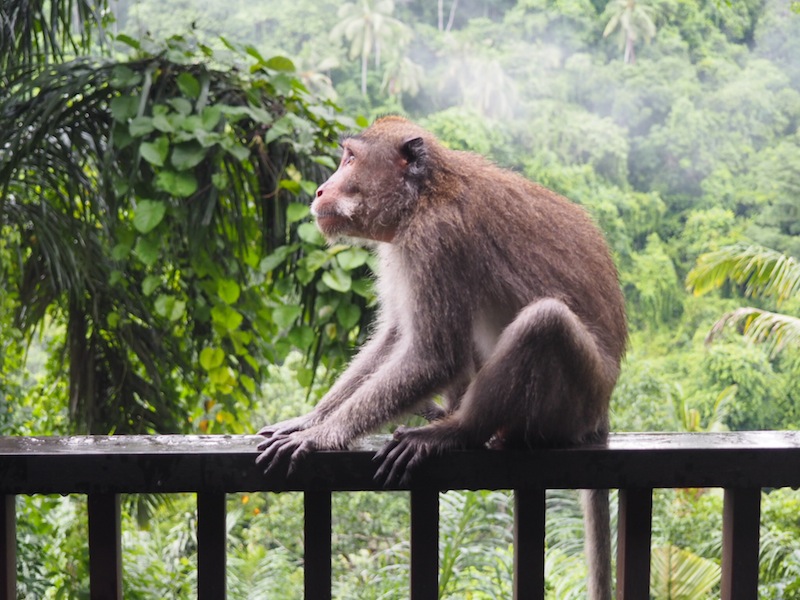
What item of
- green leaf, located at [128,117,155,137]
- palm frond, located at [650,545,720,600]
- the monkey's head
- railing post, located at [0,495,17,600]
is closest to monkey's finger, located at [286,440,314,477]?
railing post, located at [0,495,17,600]

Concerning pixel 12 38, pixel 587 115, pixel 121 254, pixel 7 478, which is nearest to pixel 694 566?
pixel 121 254

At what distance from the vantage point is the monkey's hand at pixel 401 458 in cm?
155

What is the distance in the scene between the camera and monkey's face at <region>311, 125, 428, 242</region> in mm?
2508

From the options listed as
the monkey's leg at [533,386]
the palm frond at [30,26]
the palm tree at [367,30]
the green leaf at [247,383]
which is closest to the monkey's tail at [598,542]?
the monkey's leg at [533,386]

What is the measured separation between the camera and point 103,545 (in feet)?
4.85

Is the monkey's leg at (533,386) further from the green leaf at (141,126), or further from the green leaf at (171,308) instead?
the green leaf at (171,308)

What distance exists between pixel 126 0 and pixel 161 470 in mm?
21775

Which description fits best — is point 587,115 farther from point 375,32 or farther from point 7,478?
point 7,478

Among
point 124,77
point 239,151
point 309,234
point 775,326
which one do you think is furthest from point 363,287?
point 775,326

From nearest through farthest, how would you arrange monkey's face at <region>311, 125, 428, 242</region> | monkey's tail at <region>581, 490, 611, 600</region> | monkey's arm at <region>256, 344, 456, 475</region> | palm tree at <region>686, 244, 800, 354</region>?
1. monkey's tail at <region>581, 490, 611, 600</region>
2. monkey's arm at <region>256, 344, 456, 475</region>
3. monkey's face at <region>311, 125, 428, 242</region>
4. palm tree at <region>686, 244, 800, 354</region>

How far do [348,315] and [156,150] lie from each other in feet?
3.02

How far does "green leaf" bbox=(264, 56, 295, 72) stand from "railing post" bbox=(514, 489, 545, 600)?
8.61 feet

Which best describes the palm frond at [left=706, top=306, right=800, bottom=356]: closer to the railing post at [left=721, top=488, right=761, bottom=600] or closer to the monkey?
the monkey

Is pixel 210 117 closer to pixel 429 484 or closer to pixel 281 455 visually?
pixel 281 455
